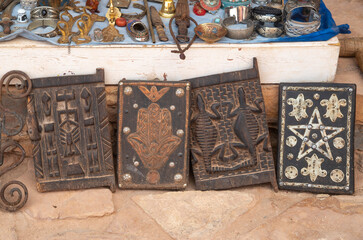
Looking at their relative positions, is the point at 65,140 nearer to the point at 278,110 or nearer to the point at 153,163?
the point at 153,163

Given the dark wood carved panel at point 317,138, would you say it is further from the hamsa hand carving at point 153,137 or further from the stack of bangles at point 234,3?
the stack of bangles at point 234,3

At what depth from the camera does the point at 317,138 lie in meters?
3.85

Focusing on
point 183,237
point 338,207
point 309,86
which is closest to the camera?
point 183,237

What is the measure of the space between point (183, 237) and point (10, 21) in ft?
6.78

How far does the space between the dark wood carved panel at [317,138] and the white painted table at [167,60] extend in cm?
20

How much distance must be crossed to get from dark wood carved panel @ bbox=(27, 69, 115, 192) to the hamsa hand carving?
0.23m

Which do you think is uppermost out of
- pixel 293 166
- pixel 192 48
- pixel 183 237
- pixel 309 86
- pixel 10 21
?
pixel 10 21

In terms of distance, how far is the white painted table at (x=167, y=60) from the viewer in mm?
3848

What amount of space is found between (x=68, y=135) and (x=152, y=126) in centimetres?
59

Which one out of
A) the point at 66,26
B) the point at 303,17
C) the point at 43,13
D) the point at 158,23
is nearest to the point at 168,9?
the point at 158,23

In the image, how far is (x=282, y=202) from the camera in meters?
3.70

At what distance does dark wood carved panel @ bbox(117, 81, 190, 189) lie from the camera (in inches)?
147

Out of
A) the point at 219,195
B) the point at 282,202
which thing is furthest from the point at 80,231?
the point at 282,202

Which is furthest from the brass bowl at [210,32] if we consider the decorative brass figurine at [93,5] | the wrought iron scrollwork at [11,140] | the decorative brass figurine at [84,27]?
the wrought iron scrollwork at [11,140]
